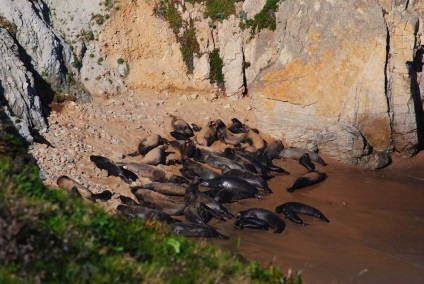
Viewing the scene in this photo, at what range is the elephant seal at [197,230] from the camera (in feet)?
40.1

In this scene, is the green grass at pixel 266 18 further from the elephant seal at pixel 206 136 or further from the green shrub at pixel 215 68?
the elephant seal at pixel 206 136

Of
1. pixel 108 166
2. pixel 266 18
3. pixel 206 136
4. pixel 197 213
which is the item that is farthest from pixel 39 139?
pixel 266 18

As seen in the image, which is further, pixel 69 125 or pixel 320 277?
pixel 69 125

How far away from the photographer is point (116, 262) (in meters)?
6.23

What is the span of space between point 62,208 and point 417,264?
8.20 m

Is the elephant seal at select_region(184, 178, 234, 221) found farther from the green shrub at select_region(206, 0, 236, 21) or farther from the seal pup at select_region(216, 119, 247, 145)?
the green shrub at select_region(206, 0, 236, 21)

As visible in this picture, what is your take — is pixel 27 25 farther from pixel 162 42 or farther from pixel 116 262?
pixel 116 262

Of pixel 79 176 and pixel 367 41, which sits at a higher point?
pixel 367 41

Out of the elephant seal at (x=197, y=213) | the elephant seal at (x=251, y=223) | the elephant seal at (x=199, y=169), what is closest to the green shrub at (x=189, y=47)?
the elephant seal at (x=199, y=169)

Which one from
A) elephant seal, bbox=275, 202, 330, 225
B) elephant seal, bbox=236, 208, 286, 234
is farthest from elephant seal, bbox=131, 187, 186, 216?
elephant seal, bbox=275, 202, 330, 225

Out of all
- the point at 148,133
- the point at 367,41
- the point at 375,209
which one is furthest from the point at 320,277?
the point at 367,41

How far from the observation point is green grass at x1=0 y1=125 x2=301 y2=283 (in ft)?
19.2

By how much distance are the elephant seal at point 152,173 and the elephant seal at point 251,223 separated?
99.0 inches

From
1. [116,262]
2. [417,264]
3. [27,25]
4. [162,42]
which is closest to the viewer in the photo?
[116,262]
